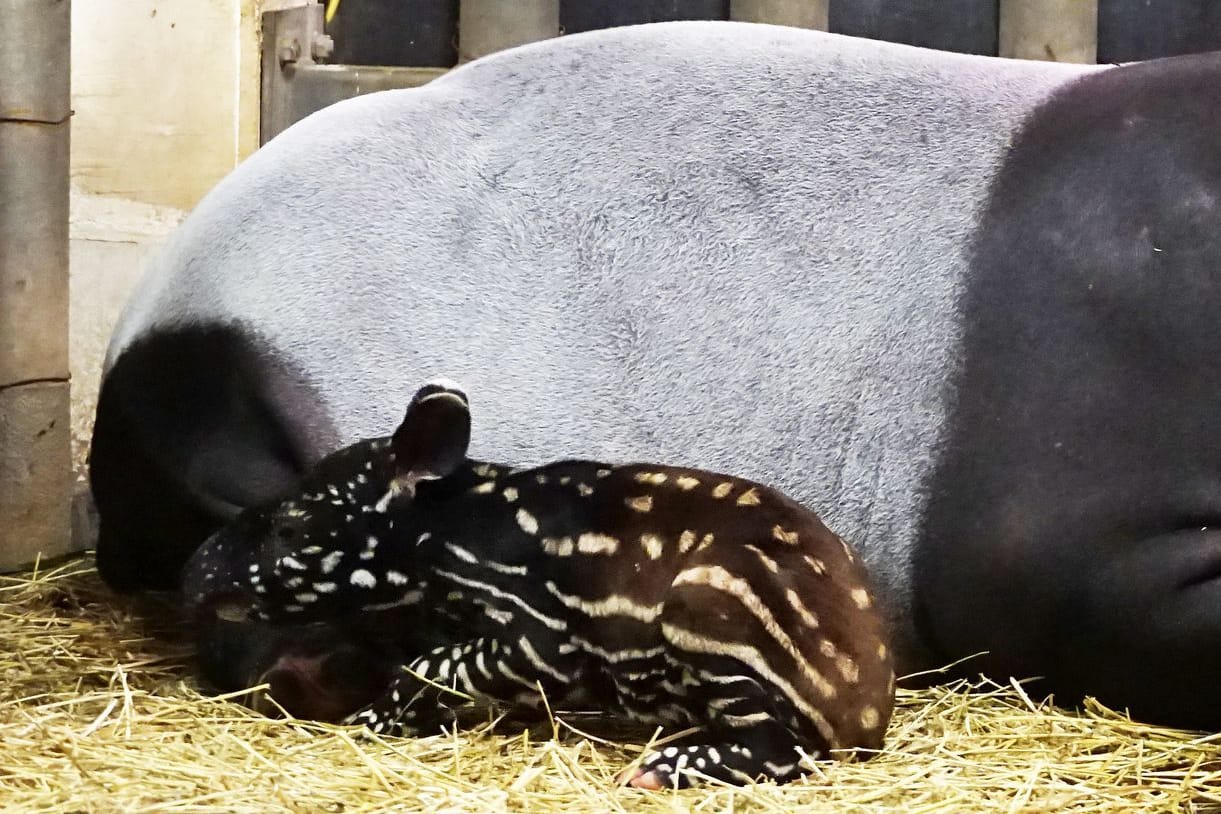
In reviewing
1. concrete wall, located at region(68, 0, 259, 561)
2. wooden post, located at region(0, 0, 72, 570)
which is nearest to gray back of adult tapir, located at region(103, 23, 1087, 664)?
wooden post, located at region(0, 0, 72, 570)

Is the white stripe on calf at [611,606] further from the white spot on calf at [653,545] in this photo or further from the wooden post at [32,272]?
the wooden post at [32,272]

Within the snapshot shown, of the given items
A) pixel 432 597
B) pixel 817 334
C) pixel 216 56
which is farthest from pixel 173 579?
pixel 216 56

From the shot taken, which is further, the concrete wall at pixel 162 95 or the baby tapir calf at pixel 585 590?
the concrete wall at pixel 162 95

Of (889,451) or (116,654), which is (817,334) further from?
(116,654)

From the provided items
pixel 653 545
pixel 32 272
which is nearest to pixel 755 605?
pixel 653 545

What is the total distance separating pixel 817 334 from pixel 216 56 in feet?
5.92

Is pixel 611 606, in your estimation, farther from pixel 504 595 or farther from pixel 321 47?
pixel 321 47

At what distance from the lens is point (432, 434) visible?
6.57 feet

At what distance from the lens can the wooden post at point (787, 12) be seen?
3.63 metres

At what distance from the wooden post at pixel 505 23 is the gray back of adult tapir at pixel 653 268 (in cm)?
121

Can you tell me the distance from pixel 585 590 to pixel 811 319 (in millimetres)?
617

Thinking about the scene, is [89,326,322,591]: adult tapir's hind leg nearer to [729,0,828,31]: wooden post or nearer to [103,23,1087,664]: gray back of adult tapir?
[103,23,1087,664]: gray back of adult tapir

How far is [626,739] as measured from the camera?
202 centimetres

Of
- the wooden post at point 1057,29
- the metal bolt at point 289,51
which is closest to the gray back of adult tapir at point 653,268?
the metal bolt at point 289,51
